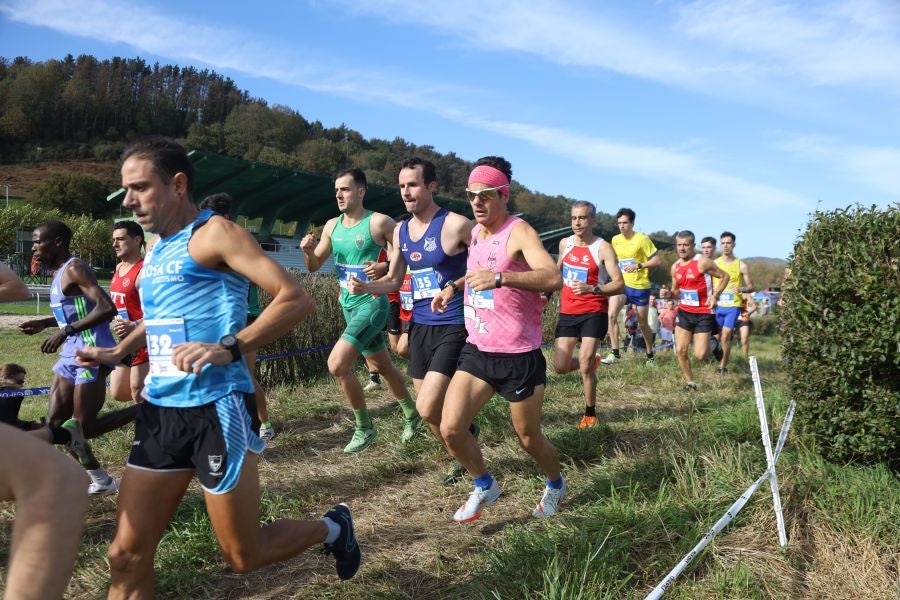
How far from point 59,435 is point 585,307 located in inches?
178

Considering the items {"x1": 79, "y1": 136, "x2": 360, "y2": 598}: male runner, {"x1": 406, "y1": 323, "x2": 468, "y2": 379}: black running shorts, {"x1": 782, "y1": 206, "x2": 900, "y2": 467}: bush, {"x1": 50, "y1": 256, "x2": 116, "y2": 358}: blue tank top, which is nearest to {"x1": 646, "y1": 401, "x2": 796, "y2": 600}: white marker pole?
{"x1": 782, "y1": 206, "x2": 900, "y2": 467}: bush

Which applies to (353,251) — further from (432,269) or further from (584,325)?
(584,325)

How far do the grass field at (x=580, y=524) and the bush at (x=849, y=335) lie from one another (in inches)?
8.6

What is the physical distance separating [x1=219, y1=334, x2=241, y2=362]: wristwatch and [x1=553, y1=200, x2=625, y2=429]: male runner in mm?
4159

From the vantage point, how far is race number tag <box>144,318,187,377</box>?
2561 millimetres

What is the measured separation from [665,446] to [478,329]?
6.00ft

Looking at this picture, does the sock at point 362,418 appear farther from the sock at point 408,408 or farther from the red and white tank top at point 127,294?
the red and white tank top at point 127,294

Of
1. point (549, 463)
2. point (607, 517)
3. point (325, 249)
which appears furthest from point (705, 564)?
point (325, 249)

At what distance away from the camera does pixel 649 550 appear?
3.41 metres

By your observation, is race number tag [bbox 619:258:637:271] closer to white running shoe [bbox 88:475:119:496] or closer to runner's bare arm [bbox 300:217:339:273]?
runner's bare arm [bbox 300:217:339:273]

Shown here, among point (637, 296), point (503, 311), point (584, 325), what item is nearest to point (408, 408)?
point (584, 325)

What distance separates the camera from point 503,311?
13.4 ft

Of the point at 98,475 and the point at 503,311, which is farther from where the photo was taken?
the point at 98,475

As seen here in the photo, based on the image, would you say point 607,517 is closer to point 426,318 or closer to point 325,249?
point 426,318
